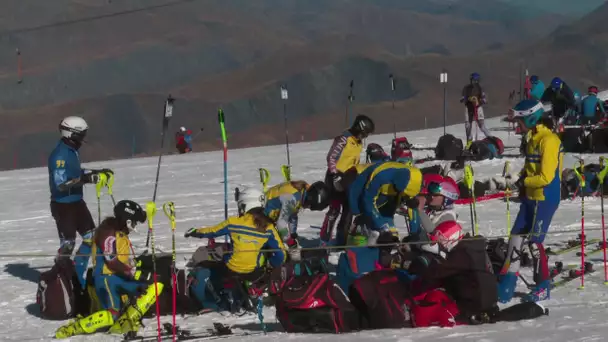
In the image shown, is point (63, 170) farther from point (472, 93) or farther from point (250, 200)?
point (472, 93)

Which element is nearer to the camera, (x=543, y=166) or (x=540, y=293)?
(x=543, y=166)

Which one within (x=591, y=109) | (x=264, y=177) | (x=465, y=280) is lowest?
(x=465, y=280)

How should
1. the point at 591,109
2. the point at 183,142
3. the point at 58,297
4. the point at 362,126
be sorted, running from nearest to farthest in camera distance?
the point at 58,297 < the point at 362,126 < the point at 591,109 < the point at 183,142

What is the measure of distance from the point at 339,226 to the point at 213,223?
4.36 meters

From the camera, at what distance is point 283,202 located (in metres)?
9.79

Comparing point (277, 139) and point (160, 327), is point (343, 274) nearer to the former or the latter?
point (160, 327)

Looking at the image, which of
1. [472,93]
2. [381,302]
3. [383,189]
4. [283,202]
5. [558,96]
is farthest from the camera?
[472,93]

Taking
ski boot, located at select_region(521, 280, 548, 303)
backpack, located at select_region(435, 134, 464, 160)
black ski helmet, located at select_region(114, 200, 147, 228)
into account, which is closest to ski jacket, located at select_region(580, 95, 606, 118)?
backpack, located at select_region(435, 134, 464, 160)

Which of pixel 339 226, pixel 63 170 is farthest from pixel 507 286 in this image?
pixel 63 170

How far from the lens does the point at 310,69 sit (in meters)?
66.2

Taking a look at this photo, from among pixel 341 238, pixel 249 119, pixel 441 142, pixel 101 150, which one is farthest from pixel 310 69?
pixel 341 238

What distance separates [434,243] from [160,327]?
2737mm

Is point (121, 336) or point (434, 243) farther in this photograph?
point (434, 243)

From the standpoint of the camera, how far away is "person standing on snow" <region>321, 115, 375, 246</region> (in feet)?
34.3
